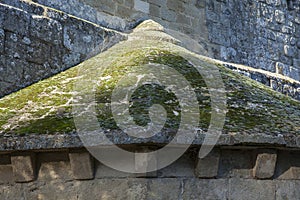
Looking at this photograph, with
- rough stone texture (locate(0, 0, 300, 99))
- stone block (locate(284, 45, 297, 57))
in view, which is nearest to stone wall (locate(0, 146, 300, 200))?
rough stone texture (locate(0, 0, 300, 99))

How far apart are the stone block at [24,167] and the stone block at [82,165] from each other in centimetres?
30

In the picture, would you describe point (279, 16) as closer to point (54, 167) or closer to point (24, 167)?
point (54, 167)

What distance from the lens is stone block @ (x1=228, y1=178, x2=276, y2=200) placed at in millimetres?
4586

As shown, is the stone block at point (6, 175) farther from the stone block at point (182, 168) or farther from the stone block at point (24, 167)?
the stone block at point (182, 168)

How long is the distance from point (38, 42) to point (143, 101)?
1.48 m

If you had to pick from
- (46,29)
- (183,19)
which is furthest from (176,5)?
(46,29)

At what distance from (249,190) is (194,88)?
901mm

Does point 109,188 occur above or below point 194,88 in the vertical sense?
below

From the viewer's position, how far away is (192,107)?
15.2 ft

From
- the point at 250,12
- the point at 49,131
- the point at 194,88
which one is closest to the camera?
the point at 49,131

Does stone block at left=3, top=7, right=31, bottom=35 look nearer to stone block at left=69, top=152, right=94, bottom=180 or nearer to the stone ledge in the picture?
the stone ledge

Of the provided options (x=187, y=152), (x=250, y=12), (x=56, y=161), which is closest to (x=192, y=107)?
(x=187, y=152)

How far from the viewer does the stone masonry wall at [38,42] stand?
534 centimetres

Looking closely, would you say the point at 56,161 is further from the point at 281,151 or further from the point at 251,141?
the point at 281,151
